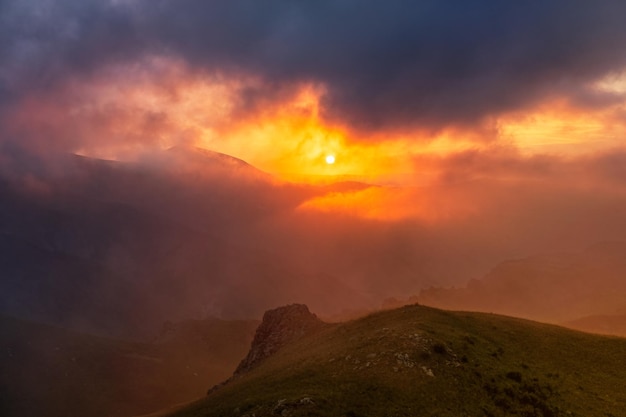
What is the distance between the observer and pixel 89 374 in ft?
519

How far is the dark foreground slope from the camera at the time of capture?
123ft

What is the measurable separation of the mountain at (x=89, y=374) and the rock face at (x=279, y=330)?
6131 cm

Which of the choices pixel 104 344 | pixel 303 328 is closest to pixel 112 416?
pixel 104 344

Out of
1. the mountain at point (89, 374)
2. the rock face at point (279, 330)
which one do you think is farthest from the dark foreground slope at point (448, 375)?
the mountain at point (89, 374)

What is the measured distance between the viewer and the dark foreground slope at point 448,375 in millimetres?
37344

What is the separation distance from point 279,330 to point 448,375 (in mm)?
58933

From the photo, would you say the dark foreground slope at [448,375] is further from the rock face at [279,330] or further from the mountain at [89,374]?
the mountain at [89,374]

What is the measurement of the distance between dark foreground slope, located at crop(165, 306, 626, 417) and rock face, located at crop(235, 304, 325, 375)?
105ft

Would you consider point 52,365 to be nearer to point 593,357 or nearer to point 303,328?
point 303,328

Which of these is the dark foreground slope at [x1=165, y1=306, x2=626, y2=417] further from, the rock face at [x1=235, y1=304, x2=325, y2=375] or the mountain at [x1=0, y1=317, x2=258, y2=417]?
the mountain at [x1=0, y1=317, x2=258, y2=417]

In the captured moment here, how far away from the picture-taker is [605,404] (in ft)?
137

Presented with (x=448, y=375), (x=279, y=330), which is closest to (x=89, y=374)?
(x=279, y=330)

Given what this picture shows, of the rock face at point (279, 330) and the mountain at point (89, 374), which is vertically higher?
the rock face at point (279, 330)

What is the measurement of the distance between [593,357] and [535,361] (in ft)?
27.4
